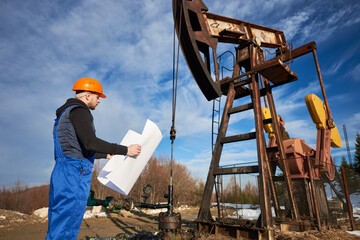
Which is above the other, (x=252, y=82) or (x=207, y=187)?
(x=252, y=82)

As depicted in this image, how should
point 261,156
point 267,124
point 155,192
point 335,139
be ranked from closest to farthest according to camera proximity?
point 261,156
point 335,139
point 267,124
point 155,192

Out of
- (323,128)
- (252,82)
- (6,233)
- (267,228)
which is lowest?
(6,233)

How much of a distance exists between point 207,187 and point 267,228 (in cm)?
172

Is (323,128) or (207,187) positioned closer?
(207,187)

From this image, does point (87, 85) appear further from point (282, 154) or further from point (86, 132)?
point (282, 154)

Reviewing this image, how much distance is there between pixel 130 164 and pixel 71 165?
0.59m

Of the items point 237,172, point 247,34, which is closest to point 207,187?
point 237,172

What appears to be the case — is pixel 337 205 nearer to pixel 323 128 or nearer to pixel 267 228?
pixel 323 128

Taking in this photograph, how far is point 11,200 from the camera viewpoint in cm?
1684

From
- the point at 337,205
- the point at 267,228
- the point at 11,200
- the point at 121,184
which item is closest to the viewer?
the point at 121,184

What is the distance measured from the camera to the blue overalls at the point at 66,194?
1755 millimetres

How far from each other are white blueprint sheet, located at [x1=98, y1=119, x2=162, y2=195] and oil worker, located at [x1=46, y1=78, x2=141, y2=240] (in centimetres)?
29

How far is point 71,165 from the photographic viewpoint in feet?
6.11

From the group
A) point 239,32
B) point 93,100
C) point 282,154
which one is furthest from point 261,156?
point 93,100
